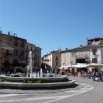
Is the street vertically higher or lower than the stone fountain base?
lower

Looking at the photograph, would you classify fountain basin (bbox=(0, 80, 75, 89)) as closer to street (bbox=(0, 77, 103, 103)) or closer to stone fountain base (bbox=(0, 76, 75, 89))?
stone fountain base (bbox=(0, 76, 75, 89))

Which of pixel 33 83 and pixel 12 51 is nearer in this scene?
pixel 33 83

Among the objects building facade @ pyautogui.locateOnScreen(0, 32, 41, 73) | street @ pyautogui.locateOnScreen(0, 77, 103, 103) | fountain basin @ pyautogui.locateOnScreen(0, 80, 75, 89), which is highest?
building facade @ pyautogui.locateOnScreen(0, 32, 41, 73)

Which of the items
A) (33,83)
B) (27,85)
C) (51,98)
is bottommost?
(51,98)

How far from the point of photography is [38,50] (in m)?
95.9

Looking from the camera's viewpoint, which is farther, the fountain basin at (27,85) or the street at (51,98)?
the fountain basin at (27,85)

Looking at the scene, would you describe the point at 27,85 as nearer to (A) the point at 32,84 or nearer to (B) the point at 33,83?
(A) the point at 32,84

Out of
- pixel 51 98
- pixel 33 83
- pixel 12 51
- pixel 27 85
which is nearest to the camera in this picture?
pixel 51 98

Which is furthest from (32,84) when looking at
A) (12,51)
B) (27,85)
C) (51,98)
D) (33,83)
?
(12,51)

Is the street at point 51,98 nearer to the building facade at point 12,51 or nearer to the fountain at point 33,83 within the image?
the fountain at point 33,83

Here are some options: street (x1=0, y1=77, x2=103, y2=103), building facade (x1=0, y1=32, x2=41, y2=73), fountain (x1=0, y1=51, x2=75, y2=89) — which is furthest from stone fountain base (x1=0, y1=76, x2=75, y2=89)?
building facade (x1=0, y1=32, x2=41, y2=73)

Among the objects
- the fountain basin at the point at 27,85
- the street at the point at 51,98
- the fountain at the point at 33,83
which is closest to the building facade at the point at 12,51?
the fountain at the point at 33,83

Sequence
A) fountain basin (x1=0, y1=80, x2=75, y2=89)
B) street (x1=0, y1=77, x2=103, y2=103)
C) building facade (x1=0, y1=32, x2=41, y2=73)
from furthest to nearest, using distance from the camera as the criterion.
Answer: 1. building facade (x1=0, y1=32, x2=41, y2=73)
2. fountain basin (x1=0, y1=80, x2=75, y2=89)
3. street (x1=0, y1=77, x2=103, y2=103)

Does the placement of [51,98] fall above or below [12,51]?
below
